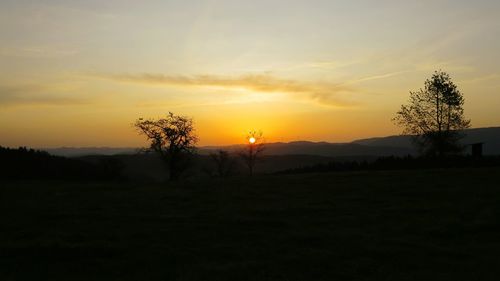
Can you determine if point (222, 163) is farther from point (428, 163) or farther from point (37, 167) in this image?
point (428, 163)

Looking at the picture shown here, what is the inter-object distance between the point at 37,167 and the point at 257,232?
85.7 ft

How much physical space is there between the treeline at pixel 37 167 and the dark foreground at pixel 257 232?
9.35m

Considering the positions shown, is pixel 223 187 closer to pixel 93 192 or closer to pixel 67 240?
pixel 93 192

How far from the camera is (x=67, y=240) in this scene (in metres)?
13.9

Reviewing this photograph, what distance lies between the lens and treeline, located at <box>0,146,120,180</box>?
34.6m

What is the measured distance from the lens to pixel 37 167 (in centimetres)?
3675

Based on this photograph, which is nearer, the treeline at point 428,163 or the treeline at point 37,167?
the treeline at point 37,167

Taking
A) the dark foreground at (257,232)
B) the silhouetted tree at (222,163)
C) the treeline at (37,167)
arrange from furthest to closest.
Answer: the silhouetted tree at (222,163)
the treeline at (37,167)
the dark foreground at (257,232)

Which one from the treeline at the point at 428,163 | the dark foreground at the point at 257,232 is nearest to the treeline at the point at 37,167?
the dark foreground at the point at 257,232

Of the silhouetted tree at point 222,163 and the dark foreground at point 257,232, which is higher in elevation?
the silhouetted tree at point 222,163

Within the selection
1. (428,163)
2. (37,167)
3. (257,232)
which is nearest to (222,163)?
(37,167)

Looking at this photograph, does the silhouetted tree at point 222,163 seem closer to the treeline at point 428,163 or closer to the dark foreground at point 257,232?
the treeline at point 428,163

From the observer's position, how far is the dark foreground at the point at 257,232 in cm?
1133

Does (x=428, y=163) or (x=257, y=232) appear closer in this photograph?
(x=257, y=232)
